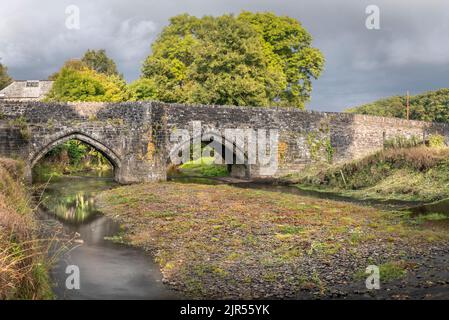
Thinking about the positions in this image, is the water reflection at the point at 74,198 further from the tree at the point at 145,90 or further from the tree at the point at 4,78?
the tree at the point at 4,78

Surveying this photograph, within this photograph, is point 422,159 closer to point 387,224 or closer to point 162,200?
point 387,224

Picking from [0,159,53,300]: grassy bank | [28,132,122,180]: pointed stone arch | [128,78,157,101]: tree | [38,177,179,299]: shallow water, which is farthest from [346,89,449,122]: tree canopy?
[0,159,53,300]: grassy bank

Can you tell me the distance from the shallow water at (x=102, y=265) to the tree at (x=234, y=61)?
19604 mm

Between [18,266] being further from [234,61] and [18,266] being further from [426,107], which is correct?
[426,107]

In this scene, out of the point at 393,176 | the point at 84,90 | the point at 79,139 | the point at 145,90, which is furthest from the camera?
the point at 84,90

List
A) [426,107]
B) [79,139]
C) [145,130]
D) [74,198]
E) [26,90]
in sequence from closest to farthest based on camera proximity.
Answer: [74,198]
[79,139]
[145,130]
[26,90]
[426,107]

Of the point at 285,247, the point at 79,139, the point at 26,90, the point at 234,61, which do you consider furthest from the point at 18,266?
the point at 26,90

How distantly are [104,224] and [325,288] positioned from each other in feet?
28.8

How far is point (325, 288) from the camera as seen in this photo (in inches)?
312

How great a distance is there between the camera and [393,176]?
923 inches

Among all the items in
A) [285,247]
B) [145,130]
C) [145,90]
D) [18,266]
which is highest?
[145,90]

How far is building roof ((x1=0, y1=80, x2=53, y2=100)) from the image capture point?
61.2 metres

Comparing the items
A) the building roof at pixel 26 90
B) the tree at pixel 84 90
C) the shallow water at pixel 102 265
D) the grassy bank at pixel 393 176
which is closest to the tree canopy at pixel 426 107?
the tree at pixel 84 90

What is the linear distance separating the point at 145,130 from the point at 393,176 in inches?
530
